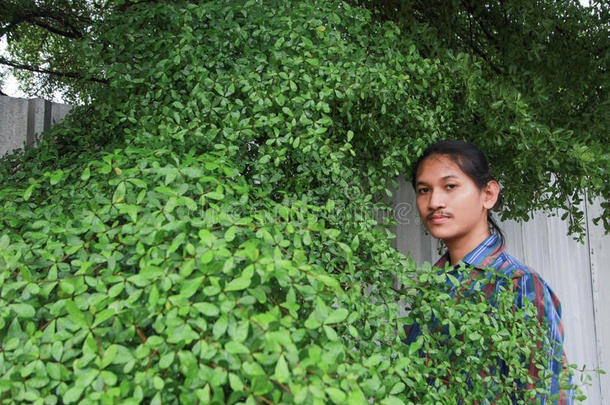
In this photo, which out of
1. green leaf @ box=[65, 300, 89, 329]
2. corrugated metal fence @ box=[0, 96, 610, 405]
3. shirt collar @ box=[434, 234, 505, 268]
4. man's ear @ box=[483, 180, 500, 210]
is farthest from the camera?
corrugated metal fence @ box=[0, 96, 610, 405]

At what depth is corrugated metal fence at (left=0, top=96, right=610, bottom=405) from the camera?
3.72 meters

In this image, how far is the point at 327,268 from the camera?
1.58m

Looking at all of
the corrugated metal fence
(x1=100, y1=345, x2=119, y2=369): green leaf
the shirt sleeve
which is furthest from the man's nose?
the corrugated metal fence

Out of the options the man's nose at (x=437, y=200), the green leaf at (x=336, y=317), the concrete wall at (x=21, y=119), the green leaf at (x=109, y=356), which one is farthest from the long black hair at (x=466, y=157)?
the concrete wall at (x=21, y=119)

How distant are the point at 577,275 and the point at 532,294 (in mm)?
3680

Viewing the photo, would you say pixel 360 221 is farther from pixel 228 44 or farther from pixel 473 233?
pixel 228 44

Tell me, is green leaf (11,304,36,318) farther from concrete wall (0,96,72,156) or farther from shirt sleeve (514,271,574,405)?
concrete wall (0,96,72,156)

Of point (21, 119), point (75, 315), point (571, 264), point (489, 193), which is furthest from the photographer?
point (571, 264)

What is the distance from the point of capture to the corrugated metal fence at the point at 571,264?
146 inches

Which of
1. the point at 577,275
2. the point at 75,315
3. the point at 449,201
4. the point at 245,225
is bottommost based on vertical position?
the point at 75,315

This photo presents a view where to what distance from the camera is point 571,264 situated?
4.82m

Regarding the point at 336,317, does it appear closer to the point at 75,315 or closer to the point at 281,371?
the point at 281,371

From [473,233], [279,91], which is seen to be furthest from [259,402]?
[473,233]

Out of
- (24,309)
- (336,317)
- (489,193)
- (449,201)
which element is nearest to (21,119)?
(24,309)
